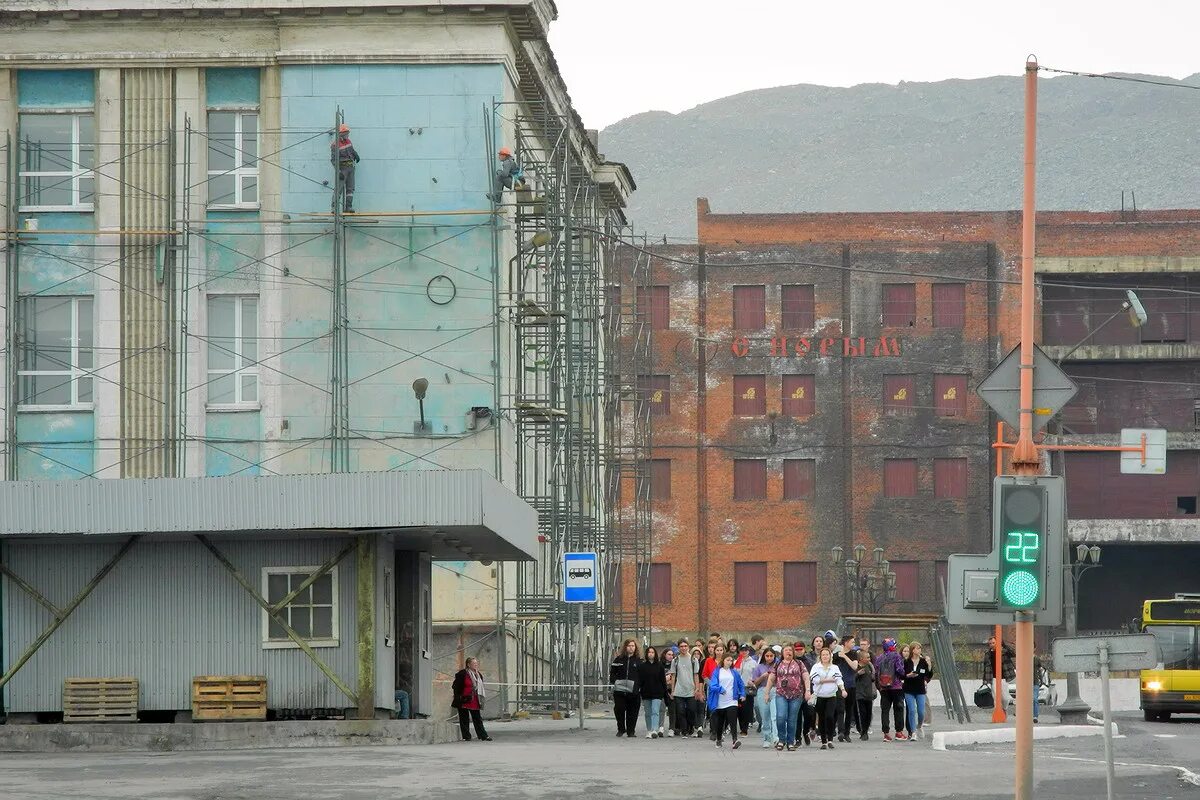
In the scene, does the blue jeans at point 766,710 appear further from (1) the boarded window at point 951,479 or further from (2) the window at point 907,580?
(1) the boarded window at point 951,479

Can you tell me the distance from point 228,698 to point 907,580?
56.1 metres

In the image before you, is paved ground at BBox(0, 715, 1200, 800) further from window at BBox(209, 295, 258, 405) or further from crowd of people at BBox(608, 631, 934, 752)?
window at BBox(209, 295, 258, 405)

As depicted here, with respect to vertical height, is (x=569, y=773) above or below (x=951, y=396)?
below

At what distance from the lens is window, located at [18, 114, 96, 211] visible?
41875mm

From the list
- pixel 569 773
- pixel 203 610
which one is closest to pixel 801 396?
pixel 203 610

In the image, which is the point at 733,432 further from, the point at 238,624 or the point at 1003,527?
the point at 1003,527

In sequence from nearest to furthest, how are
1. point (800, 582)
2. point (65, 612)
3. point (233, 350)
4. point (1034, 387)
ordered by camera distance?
point (1034, 387) < point (65, 612) < point (233, 350) < point (800, 582)

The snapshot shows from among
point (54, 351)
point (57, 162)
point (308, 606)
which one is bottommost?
point (308, 606)

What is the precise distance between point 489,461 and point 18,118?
11.9m

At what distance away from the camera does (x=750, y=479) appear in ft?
269

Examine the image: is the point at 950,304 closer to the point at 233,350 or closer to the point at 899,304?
the point at 899,304

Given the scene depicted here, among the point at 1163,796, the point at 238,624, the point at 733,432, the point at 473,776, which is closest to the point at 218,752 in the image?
the point at 238,624

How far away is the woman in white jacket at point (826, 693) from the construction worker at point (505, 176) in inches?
601

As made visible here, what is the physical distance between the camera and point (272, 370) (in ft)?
135
